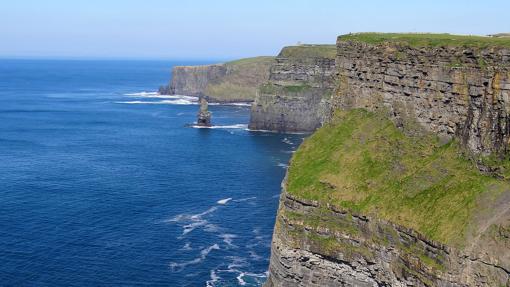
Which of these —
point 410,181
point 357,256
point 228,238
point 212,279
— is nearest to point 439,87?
point 410,181

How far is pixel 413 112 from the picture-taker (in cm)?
7388

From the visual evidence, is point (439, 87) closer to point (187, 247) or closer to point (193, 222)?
point (187, 247)

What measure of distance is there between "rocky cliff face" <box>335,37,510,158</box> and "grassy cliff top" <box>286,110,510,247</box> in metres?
2.25

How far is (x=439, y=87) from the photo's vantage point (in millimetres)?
68938

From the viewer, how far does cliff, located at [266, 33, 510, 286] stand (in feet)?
187

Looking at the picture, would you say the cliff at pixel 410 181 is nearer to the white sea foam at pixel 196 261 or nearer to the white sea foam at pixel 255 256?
the white sea foam at pixel 255 256

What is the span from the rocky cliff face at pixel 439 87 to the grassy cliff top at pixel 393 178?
7.40ft

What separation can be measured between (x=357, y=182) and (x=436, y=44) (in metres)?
17.1

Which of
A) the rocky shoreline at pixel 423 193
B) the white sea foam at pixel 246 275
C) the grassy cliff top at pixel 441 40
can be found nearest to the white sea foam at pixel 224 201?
the white sea foam at pixel 246 275

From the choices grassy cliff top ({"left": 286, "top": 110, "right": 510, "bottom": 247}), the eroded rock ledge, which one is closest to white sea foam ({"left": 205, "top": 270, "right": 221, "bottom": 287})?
the eroded rock ledge

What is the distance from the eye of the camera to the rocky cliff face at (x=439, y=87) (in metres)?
60.8

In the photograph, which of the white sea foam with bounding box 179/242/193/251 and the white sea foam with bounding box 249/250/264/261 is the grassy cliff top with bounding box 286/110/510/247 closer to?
the white sea foam with bounding box 249/250/264/261

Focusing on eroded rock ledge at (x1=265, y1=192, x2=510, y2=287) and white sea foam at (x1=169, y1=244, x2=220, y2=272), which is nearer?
eroded rock ledge at (x1=265, y1=192, x2=510, y2=287)

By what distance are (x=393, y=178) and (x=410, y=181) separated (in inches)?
100.0
